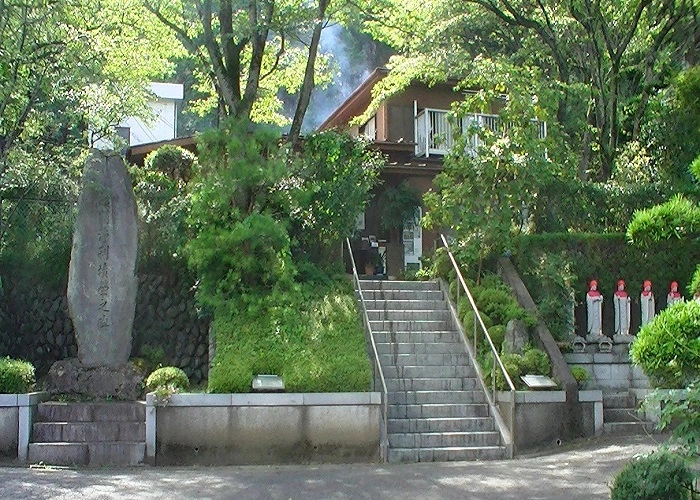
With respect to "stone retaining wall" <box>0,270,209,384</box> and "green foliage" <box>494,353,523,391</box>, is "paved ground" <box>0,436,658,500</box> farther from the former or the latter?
"stone retaining wall" <box>0,270,209,384</box>

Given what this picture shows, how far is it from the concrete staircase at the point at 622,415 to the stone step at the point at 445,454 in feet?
7.04

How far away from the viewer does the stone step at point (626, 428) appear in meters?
13.1

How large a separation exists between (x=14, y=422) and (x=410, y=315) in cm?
721

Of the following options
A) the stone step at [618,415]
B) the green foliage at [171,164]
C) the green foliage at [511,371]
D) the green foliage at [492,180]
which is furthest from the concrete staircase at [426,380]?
the green foliage at [171,164]

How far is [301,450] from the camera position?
39.0ft

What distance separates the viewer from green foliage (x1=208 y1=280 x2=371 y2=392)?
40.4 ft

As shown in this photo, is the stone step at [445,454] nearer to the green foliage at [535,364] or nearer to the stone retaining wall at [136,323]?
the green foliage at [535,364]

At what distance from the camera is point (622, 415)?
13586 mm

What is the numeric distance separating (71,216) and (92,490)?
299 inches

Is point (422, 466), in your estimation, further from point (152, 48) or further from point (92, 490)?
point (152, 48)

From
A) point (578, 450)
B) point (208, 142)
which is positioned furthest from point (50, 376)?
point (578, 450)

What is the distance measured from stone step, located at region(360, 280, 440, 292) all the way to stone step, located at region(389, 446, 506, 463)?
15.4ft

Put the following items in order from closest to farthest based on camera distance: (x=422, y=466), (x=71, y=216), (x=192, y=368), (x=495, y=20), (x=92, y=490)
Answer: (x=92, y=490)
(x=422, y=466)
(x=192, y=368)
(x=71, y=216)
(x=495, y=20)

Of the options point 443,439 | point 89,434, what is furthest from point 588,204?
point 89,434
